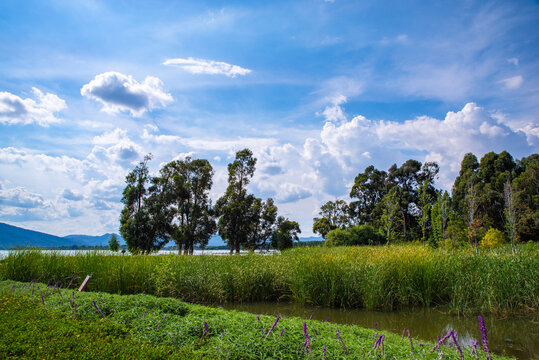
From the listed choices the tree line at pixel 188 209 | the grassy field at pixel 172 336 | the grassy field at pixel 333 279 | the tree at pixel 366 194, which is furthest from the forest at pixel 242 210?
the grassy field at pixel 172 336

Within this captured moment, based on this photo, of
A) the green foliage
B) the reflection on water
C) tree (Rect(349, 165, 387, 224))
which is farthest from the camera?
tree (Rect(349, 165, 387, 224))

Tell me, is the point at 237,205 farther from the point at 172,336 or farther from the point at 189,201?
the point at 172,336

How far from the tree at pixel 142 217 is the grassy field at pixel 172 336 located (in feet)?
73.0

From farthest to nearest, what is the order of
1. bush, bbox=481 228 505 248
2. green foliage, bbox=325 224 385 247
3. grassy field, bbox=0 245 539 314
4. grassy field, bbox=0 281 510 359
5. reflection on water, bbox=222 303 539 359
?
green foliage, bbox=325 224 385 247 → bush, bbox=481 228 505 248 → grassy field, bbox=0 245 539 314 → reflection on water, bbox=222 303 539 359 → grassy field, bbox=0 281 510 359

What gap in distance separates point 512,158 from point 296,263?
1212 inches

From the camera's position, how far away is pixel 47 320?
421cm

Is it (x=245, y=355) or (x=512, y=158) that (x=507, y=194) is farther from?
(x=245, y=355)

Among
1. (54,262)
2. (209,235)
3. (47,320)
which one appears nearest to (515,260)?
(47,320)

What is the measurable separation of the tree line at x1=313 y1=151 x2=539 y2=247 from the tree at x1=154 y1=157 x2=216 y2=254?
36.4ft

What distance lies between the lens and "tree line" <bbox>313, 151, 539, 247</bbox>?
805 inches

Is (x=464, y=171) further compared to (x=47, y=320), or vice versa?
(x=464, y=171)

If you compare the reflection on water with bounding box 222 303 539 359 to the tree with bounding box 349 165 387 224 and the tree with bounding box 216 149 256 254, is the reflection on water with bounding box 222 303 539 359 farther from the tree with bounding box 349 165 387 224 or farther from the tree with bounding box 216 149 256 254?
the tree with bounding box 349 165 387 224

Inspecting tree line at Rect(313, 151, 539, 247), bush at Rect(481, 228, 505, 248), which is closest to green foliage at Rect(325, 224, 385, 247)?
tree line at Rect(313, 151, 539, 247)

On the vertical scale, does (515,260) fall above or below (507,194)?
below
